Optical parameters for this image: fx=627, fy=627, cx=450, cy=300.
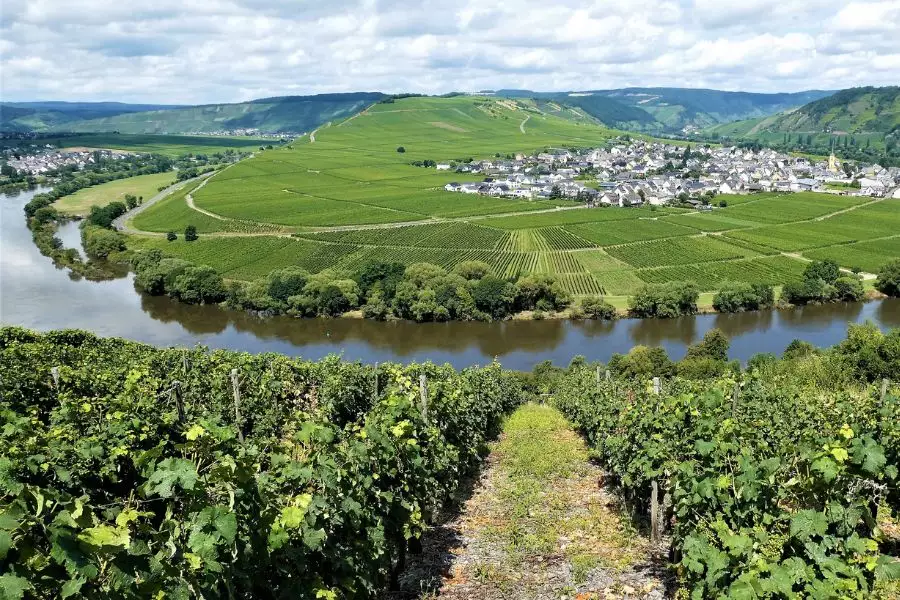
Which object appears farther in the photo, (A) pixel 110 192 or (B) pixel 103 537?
(A) pixel 110 192

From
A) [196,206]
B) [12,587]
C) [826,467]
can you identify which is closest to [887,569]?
[826,467]

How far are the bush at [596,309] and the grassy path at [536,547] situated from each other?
1433 inches

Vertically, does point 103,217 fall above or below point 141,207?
below

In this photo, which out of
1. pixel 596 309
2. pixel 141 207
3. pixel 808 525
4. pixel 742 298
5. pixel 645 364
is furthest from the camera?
pixel 141 207

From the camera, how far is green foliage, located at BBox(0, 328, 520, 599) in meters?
3.41

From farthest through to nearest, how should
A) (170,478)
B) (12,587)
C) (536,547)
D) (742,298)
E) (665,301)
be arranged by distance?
(742,298)
(665,301)
(536,547)
(170,478)
(12,587)

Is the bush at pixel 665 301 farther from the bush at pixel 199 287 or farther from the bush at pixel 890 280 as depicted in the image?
the bush at pixel 199 287

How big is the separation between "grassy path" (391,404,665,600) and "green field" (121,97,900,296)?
43357 millimetres

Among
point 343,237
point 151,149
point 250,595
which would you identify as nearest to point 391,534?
point 250,595

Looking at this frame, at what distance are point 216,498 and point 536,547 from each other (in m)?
4.70

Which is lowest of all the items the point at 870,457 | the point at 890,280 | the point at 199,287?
the point at 199,287

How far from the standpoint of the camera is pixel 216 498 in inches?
185

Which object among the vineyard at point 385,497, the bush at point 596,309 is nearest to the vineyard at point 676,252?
the bush at point 596,309

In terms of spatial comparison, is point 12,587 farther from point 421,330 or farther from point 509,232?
point 509,232
